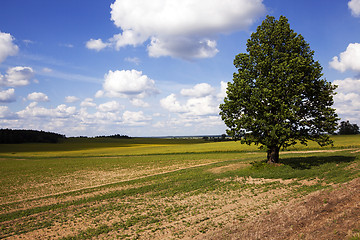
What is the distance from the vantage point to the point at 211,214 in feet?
51.1

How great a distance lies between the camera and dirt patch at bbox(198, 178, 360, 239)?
8883 mm

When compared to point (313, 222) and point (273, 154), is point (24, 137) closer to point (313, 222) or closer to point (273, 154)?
point (273, 154)

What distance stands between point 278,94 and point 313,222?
684 inches

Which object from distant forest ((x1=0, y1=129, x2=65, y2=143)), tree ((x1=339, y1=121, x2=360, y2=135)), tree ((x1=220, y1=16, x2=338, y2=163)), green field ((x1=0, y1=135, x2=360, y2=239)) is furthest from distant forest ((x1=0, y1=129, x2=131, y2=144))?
tree ((x1=339, y1=121, x2=360, y2=135))

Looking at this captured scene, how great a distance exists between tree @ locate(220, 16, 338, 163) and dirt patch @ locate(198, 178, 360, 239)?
12.7 meters

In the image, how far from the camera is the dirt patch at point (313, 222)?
888cm

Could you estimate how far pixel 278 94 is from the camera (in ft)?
82.8

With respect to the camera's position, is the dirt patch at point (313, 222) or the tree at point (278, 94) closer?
the dirt patch at point (313, 222)

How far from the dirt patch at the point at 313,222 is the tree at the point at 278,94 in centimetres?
1268

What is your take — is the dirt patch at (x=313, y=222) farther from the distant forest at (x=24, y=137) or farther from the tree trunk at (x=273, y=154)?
the distant forest at (x=24, y=137)

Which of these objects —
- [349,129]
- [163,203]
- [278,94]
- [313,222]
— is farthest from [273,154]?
[349,129]

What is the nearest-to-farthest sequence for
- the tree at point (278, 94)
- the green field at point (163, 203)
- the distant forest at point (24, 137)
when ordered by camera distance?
1. the green field at point (163, 203)
2. the tree at point (278, 94)
3. the distant forest at point (24, 137)

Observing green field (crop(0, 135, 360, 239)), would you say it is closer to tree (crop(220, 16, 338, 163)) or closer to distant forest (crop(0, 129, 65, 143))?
tree (crop(220, 16, 338, 163))

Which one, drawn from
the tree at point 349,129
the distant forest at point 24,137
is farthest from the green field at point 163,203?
the tree at point 349,129
